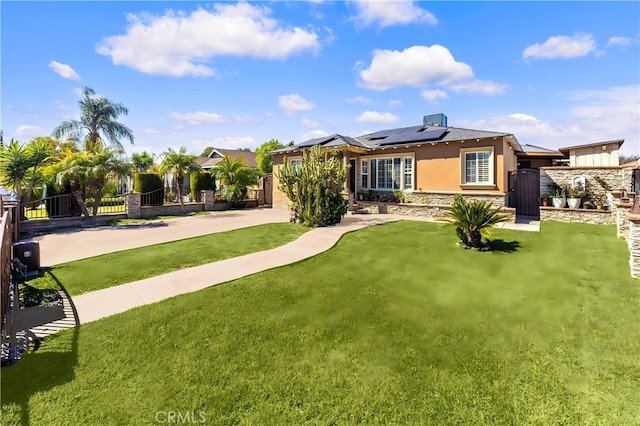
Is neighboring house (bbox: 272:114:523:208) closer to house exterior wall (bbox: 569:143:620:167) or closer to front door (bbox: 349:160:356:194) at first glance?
front door (bbox: 349:160:356:194)

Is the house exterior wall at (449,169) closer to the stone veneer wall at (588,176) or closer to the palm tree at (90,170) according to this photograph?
the stone veneer wall at (588,176)

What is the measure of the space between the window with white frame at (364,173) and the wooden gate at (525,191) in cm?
829

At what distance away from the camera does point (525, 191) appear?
16.0m

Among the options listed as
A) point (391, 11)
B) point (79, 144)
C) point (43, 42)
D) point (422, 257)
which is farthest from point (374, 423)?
point (79, 144)

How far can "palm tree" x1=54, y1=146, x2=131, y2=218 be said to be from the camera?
13.8 meters

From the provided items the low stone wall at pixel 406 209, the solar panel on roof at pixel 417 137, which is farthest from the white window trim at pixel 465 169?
the solar panel on roof at pixel 417 137

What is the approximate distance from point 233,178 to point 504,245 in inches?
719

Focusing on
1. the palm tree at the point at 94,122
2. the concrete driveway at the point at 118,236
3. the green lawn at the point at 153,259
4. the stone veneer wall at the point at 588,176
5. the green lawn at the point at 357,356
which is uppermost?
the palm tree at the point at 94,122

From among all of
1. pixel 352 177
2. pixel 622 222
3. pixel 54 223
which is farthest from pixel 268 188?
pixel 622 222

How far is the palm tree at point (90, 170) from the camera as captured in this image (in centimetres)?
1375

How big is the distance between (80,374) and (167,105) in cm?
1995

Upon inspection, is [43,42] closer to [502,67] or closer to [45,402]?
[45,402]

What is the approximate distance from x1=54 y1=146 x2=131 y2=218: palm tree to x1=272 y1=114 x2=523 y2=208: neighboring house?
10.6 meters

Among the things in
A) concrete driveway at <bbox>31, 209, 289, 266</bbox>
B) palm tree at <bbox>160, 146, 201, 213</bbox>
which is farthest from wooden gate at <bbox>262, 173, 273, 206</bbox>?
concrete driveway at <bbox>31, 209, 289, 266</bbox>
